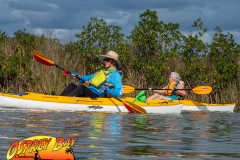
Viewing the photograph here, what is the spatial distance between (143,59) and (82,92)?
543 cm

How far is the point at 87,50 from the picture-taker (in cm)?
1286

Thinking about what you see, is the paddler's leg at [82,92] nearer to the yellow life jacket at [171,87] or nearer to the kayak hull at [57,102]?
the kayak hull at [57,102]

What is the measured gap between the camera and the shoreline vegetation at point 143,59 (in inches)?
445

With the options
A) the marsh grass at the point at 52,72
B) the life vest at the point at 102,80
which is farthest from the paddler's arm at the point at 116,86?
the marsh grass at the point at 52,72

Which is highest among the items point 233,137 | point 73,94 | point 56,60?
point 56,60

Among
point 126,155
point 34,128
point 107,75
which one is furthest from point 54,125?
point 107,75

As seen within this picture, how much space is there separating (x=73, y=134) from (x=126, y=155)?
4.61 ft

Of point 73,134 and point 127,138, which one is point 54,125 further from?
point 127,138

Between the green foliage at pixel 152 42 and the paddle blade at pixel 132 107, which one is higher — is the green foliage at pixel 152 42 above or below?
above

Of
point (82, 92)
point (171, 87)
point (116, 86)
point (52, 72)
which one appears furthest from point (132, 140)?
point (52, 72)

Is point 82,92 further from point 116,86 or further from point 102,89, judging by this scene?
point 116,86

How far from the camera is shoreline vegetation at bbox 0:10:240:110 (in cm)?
1131

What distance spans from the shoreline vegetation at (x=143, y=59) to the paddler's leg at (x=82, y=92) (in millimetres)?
2792

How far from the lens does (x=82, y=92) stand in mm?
8148
